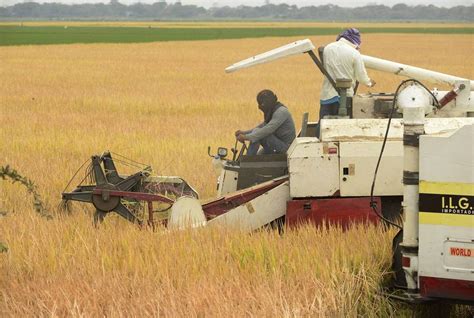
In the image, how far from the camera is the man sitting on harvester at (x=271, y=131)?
27.7 feet

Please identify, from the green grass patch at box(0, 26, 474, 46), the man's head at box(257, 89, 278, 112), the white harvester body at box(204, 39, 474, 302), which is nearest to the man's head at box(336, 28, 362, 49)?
the white harvester body at box(204, 39, 474, 302)

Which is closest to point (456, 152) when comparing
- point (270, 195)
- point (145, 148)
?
point (270, 195)

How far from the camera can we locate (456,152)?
485 cm

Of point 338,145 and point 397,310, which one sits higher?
point 338,145

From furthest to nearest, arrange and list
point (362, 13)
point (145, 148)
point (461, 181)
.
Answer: point (362, 13), point (145, 148), point (461, 181)

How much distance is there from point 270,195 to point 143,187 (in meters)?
1.45

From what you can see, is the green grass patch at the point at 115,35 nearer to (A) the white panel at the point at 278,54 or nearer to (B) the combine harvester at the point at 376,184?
(B) the combine harvester at the point at 376,184

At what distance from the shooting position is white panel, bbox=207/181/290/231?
23.7 feet

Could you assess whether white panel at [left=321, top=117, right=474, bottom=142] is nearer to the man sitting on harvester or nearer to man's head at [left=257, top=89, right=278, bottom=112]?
the man sitting on harvester

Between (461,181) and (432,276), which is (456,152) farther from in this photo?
(432,276)

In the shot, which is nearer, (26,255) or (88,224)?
(26,255)

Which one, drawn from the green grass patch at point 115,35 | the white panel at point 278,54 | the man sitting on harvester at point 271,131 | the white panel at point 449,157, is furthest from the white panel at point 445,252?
the green grass patch at point 115,35

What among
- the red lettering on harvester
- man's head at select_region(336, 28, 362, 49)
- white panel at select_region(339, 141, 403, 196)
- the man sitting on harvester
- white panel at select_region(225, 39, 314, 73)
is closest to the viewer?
the red lettering on harvester

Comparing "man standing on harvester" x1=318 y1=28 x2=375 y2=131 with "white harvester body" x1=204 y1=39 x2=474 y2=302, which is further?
"man standing on harvester" x1=318 y1=28 x2=375 y2=131
